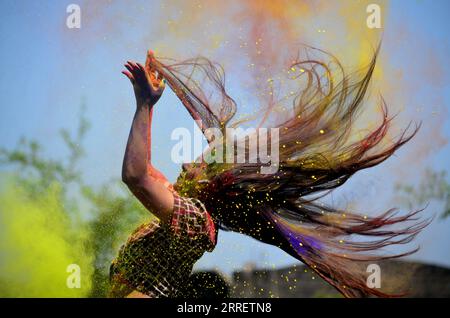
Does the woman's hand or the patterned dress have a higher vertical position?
the woman's hand

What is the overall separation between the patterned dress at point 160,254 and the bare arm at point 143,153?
94 millimetres

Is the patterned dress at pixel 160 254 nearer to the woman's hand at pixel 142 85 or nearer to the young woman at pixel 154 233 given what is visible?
the young woman at pixel 154 233

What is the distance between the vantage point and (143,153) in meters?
3.81

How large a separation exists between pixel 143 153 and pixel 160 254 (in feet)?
1.99

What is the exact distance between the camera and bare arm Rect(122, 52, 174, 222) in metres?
3.79

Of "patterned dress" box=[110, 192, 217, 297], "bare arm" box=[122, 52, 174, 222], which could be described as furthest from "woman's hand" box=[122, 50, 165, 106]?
"patterned dress" box=[110, 192, 217, 297]

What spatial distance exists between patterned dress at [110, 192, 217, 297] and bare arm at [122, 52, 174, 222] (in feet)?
0.31

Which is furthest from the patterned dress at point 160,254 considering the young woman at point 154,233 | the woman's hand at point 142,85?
the woman's hand at point 142,85

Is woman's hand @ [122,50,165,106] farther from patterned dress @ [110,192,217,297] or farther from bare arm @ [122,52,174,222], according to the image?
patterned dress @ [110,192,217,297]

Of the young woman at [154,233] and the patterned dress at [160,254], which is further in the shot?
the patterned dress at [160,254]

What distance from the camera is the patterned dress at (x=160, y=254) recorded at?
4.00 metres

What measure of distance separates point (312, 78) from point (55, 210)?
10.3 feet
